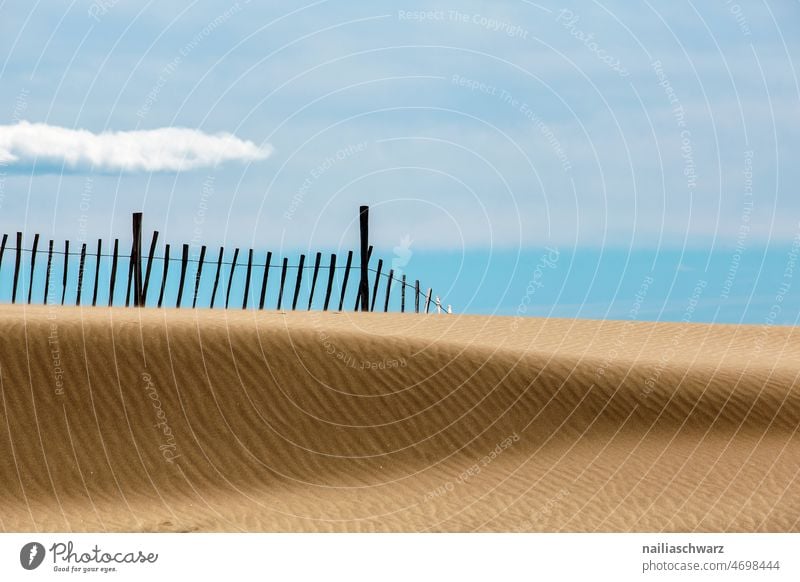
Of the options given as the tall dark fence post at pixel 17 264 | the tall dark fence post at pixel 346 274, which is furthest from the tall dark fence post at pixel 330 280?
the tall dark fence post at pixel 17 264

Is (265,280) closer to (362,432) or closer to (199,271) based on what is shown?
(199,271)

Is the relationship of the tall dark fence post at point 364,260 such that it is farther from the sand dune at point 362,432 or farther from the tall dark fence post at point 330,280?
the sand dune at point 362,432

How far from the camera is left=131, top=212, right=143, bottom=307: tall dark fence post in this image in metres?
31.0

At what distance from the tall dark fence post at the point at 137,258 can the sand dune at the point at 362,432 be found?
962cm

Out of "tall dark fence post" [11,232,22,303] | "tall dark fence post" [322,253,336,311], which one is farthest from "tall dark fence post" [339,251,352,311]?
"tall dark fence post" [11,232,22,303]

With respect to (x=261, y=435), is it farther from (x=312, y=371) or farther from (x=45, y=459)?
(x=45, y=459)

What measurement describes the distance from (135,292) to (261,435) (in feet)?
51.3

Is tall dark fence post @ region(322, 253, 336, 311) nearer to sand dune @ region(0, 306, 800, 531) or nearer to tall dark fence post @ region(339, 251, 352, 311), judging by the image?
tall dark fence post @ region(339, 251, 352, 311)

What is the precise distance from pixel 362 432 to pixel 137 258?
A: 52.9ft

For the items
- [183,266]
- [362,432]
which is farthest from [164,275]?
[362,432]

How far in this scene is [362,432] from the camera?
57.3ft

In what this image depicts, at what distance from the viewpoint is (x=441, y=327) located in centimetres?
2573

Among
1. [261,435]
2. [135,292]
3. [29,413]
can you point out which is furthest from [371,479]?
[135,292]

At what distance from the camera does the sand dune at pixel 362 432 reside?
14.8 m
